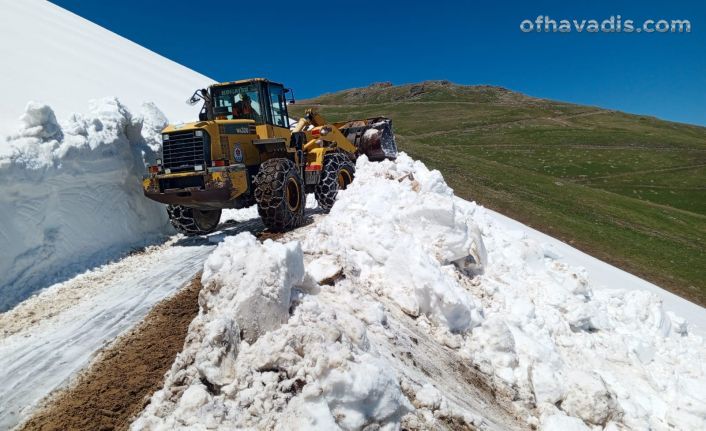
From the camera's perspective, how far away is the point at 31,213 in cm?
820

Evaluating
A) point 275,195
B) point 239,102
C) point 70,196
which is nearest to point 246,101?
point 239,102

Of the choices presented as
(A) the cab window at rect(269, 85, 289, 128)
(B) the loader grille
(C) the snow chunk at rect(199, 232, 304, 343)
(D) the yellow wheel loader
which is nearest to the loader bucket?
(D) the yellow wheel loader

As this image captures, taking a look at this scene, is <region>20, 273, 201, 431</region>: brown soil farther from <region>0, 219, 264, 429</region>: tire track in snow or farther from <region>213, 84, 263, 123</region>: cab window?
<region>213, 84, 263, 123</region>: cab window

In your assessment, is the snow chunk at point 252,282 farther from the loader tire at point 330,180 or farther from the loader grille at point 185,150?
the loader tire at point 330,180

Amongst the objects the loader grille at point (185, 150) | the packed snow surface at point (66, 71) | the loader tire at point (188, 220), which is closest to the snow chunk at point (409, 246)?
the loader grille at point (185, 150)

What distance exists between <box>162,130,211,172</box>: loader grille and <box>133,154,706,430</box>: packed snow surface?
258 centimetres

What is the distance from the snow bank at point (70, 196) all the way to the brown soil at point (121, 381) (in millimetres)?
2963

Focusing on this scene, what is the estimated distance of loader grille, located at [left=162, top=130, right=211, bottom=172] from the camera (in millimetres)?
9805

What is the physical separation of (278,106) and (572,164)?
51438mm

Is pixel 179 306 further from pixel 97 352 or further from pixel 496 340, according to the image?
pixel 496 340

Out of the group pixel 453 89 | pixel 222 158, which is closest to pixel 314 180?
pixel 222 158

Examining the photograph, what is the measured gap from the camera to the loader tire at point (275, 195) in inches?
390

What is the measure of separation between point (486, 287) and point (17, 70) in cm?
1419

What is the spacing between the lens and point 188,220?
11297 millimetres
